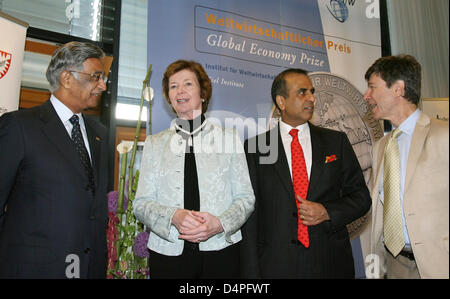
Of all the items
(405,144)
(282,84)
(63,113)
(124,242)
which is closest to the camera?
(405,144)

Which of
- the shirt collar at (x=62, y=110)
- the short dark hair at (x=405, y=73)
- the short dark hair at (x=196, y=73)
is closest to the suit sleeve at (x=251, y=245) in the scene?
the short dark hair at (x=196, y=73)

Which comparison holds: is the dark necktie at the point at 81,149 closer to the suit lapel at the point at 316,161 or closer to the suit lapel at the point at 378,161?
the suit lapel at the point at 316,161

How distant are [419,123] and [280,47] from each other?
94.7 inches

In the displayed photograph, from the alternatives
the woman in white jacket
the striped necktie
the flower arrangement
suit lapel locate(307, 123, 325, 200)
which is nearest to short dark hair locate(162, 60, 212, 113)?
the woman in white jacket

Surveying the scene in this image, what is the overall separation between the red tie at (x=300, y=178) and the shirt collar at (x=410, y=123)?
1.93 ft

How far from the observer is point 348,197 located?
2.18 metres

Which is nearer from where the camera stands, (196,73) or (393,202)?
(393,202)

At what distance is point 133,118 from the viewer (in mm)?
4051

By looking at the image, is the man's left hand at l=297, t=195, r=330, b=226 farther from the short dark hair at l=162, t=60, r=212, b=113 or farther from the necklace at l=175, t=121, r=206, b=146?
the short dark hair at l=162, t=60, r=212, b=113

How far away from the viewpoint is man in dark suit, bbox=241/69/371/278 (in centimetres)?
207

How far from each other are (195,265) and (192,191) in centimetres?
38

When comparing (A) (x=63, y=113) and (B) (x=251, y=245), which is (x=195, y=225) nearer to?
(B) (x=251, y=245)

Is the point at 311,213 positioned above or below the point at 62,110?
A: below

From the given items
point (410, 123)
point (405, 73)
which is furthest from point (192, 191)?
point (405, 73)
